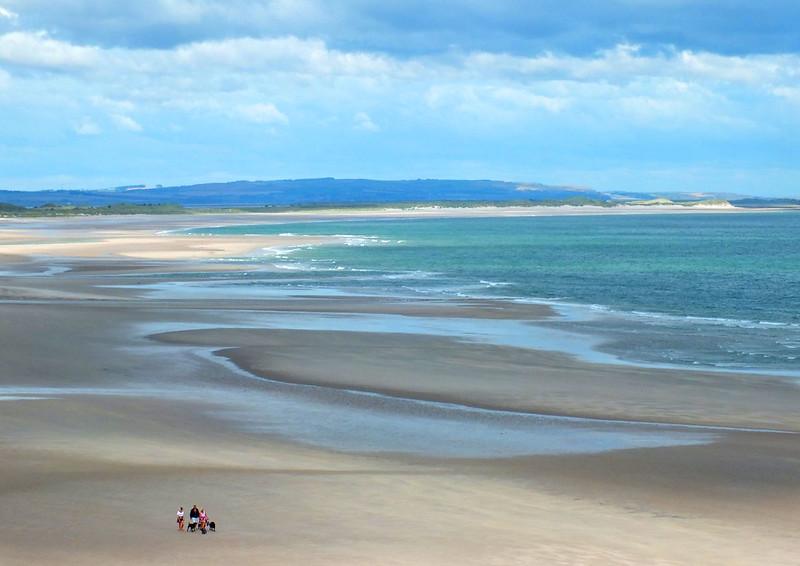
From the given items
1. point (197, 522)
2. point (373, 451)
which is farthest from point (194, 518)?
point (373, 451)

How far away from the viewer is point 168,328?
33.8m

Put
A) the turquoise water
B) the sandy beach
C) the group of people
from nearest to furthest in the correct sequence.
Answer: the sandy beach
the group of people
the turquoise water

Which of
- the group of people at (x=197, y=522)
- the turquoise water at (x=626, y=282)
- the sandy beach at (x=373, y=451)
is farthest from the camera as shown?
the turquoise water at (x=626, y=282)

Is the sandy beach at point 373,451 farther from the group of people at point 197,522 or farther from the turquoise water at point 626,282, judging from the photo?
the turquoise water at point 626,282

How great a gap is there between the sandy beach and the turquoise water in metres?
5.26

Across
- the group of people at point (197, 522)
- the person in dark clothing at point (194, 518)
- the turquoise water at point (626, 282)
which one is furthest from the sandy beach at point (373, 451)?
the turquoise water at point (626, 282)

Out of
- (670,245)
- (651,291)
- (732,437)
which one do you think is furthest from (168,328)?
(670,245)

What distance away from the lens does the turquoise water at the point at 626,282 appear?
32781mm

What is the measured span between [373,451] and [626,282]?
39.3m

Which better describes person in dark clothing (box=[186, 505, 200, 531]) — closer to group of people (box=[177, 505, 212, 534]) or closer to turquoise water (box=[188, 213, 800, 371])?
group of people (box=[177, 505, 212, 534])

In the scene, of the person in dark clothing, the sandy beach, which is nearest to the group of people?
the person in dark clothing

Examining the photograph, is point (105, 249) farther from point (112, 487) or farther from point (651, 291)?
point (112, 487)

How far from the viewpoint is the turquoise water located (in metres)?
32.8

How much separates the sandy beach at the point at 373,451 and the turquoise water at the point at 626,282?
17.3ft
